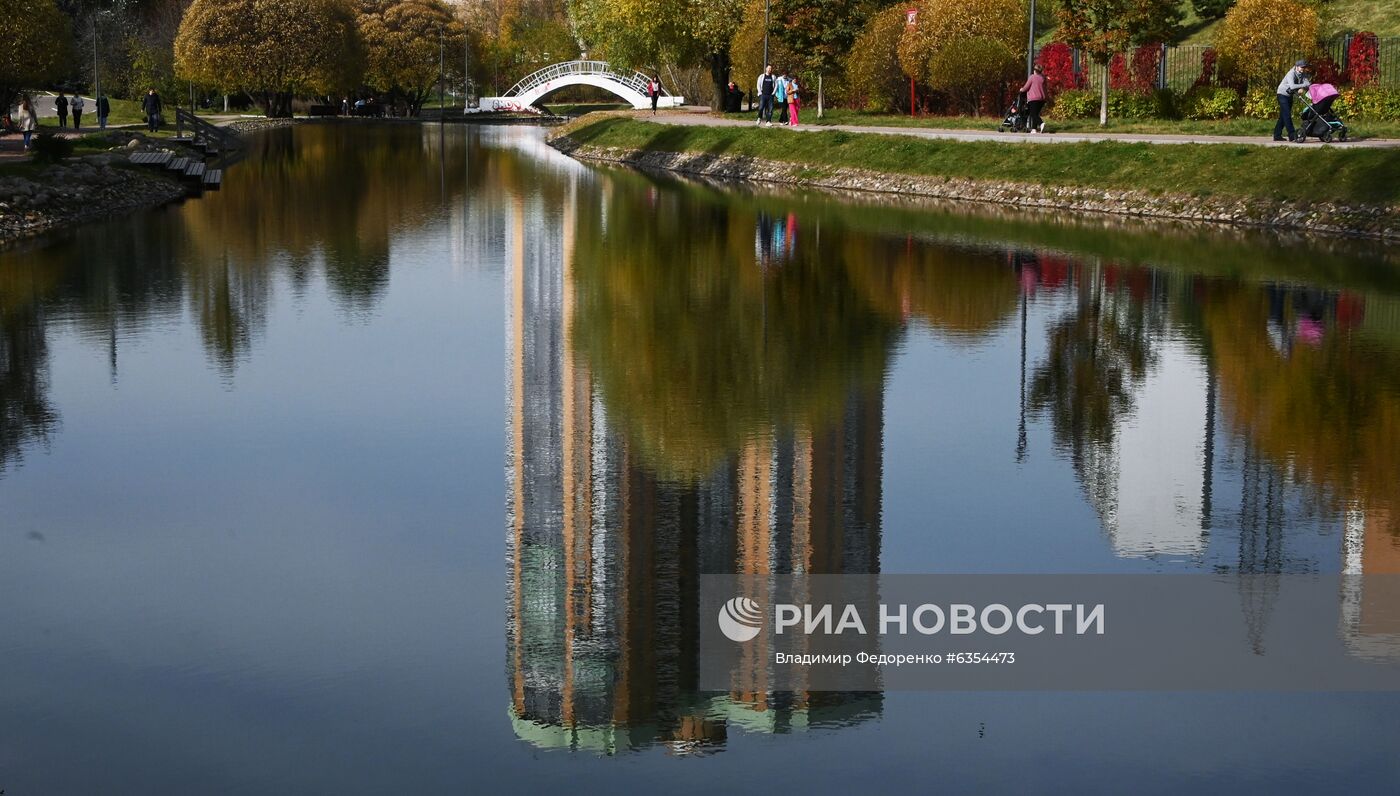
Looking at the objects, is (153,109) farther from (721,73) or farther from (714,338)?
(714,338)

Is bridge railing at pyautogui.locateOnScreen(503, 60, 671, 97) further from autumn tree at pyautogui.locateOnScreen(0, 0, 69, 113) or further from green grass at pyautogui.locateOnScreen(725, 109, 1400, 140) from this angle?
autumn tree at pyautogui.locateOnScreen(0, 0, 69, 113)

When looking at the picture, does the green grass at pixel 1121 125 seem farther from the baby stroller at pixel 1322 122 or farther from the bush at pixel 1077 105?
the baby stroller at pixel 1322 122

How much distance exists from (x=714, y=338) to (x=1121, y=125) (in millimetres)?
27611

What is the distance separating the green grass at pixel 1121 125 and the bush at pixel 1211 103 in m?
0.83

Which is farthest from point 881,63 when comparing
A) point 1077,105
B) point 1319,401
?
point 1319,401

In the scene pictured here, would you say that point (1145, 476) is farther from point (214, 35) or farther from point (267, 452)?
point (214, 35)

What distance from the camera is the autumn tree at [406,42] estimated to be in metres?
128

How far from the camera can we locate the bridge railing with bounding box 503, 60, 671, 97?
108 metres

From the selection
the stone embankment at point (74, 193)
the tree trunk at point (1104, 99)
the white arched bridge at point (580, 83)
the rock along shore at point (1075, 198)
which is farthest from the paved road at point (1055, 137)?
the white arched bridge at point (580, 83)

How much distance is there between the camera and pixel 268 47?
112250mm

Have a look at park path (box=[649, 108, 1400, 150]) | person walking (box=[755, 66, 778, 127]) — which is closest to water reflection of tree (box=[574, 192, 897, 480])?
park path (box=[649, 108, 1400, 150])

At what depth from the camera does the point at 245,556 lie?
10773mm

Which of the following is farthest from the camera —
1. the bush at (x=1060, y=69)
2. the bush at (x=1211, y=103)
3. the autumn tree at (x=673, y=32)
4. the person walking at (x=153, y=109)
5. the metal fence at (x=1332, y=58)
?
the autumn tree at (x=673, y=32)

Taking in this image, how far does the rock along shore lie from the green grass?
4.35m
